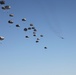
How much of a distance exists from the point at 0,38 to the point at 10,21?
1043cm


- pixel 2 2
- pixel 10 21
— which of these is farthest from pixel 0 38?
pixel 2 2

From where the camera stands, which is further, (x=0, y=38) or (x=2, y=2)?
(x=0, y=38)

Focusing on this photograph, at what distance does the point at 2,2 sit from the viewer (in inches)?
6088

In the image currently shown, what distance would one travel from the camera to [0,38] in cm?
16950

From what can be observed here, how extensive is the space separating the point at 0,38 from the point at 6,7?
18080 mm

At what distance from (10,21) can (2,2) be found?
627 inches

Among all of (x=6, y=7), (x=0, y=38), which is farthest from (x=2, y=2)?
(x=0, y=38)

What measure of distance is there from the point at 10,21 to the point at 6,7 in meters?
9.72

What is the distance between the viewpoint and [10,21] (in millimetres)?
167875

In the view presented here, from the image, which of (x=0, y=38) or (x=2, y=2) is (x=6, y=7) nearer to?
(x=2, y=2)

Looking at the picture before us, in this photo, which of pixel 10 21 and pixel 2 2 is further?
pixel 10 21

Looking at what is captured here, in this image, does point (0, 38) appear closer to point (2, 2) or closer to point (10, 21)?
point (10, 21)

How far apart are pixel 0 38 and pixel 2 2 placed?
75.1ft
